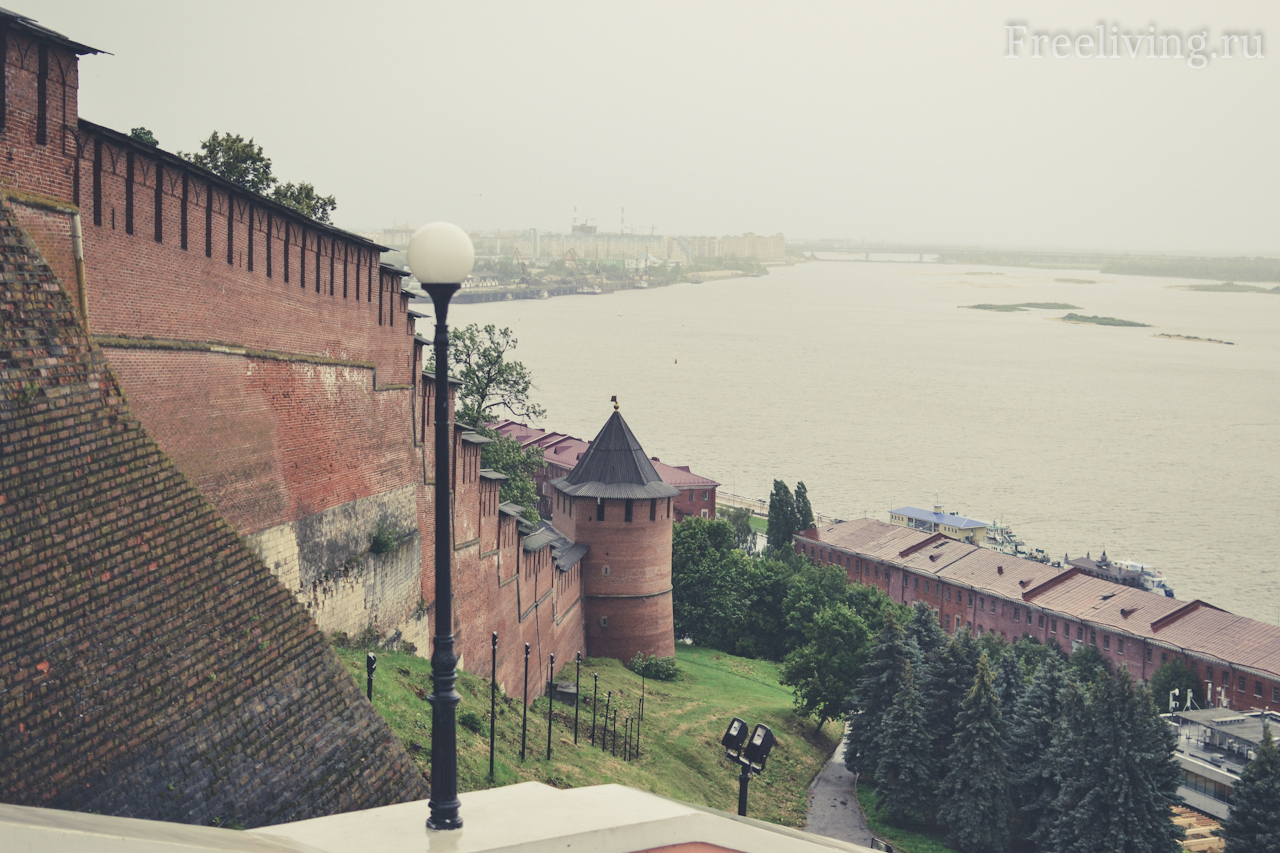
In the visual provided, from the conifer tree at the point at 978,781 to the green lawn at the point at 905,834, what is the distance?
413 millimetres

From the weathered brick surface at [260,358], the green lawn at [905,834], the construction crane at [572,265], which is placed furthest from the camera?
the construction crane at [572,265]

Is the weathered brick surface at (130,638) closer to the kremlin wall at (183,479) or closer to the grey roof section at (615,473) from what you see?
the kremlin wall at (183,479)

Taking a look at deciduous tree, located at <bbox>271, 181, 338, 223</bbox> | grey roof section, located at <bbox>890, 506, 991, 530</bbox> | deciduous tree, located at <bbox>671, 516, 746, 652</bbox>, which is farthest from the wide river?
deciduous tree, located at <bbox>271, 181, 338, 223</bbox>

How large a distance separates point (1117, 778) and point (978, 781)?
103 inches

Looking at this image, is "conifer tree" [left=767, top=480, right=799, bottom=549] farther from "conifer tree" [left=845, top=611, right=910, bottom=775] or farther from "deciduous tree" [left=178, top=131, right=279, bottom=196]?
"deciduous tree" [left=178, top=131, right=279, bottom=196]

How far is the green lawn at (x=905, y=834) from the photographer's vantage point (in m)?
23.7

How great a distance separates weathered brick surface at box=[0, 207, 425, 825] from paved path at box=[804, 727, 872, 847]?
1711 cm

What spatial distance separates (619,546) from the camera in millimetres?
28562

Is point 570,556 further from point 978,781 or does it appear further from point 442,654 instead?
point 442,654

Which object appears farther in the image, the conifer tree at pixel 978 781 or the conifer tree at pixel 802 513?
the conifer tree at pixel 802 513

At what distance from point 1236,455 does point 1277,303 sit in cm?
12420

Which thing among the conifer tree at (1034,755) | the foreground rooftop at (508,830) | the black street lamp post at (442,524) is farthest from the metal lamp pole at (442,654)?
the conifer tree at (1034,755)


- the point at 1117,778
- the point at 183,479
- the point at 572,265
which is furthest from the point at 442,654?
the point at 572,265

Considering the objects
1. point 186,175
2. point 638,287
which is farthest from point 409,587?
point 638,287
